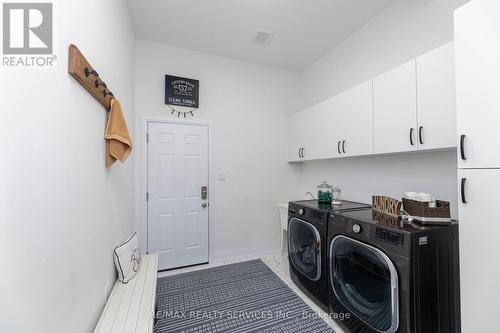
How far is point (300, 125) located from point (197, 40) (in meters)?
1.78

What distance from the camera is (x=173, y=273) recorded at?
2.75 metres

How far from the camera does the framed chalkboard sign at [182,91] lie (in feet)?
9.34

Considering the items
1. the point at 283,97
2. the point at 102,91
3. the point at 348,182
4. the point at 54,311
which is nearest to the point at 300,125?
the point at 283,97

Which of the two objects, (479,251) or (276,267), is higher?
(479,251)

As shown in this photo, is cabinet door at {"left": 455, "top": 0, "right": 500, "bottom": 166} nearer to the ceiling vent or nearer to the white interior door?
the ceiling vent

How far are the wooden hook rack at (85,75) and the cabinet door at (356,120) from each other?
2.16 metres

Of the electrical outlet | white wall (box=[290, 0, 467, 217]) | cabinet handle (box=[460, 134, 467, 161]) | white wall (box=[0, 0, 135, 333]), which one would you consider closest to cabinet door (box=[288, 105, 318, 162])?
white wall (box=[290, 0, 467, 217])

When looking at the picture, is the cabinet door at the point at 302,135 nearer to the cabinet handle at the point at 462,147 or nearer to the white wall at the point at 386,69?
the white wall at the point at 386,69

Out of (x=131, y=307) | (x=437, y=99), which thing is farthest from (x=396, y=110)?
(x=131, y=307)

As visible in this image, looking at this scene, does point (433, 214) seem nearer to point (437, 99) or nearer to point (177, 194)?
point (437, 99)

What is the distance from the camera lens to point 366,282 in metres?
1.60

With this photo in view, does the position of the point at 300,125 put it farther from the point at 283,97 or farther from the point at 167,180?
the point at 167,180

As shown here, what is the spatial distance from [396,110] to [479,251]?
115cm

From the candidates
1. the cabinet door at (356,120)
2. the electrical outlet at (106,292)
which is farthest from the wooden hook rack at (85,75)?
the cabinet door at (356,120)
